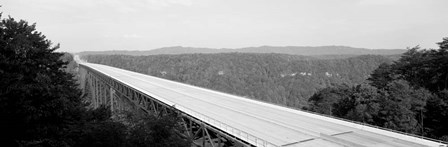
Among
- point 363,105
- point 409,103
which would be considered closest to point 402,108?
point 409,103

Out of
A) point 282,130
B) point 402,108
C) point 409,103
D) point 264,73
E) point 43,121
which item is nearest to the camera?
point 43,121

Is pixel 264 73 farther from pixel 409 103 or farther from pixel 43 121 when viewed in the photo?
pixel 43 121

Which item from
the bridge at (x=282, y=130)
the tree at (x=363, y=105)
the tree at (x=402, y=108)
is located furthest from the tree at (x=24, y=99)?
A: the tree at (x=402, y=108)

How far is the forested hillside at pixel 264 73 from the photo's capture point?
98.1m

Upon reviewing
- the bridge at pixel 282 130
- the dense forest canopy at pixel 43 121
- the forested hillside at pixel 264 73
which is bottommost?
the forested hillside at pixel 264 73

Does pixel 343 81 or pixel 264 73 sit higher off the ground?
pixel 264 73

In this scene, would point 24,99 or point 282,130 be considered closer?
point 24,99

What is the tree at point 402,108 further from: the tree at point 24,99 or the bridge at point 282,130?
the tree at point 24,99

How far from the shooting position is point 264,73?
112 metres

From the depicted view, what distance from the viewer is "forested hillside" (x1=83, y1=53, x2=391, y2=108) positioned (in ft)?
322

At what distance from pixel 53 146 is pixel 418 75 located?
136 ft

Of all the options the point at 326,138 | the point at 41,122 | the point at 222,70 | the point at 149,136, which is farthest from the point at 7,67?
the point at 222,70

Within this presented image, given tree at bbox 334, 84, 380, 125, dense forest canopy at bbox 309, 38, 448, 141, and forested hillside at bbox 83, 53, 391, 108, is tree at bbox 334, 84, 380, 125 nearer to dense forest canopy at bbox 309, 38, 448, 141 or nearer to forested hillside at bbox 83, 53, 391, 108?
dense forest canopy at bbox 309, 38, 448, 141

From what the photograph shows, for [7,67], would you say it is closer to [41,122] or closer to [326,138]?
[41,122]
